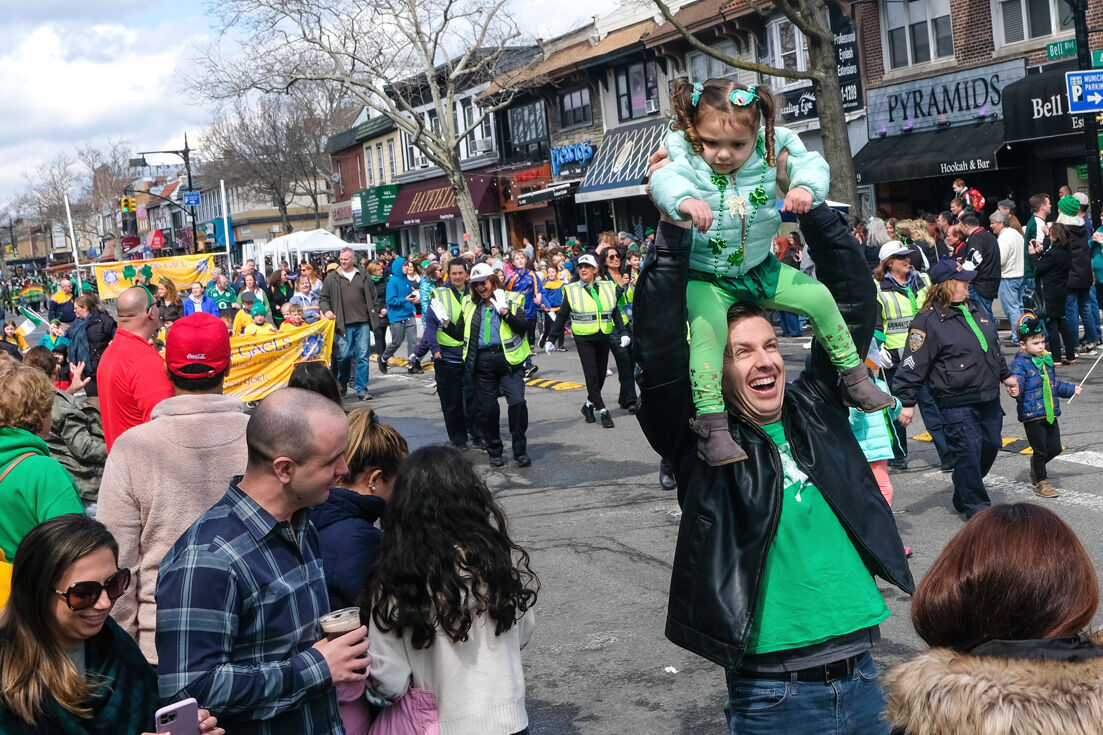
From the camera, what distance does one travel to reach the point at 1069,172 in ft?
75.4

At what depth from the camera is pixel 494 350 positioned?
1162cm

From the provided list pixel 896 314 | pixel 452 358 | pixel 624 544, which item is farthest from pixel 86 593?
pixel 452 358

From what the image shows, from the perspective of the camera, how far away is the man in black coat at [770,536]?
320cm

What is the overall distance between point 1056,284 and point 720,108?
1267 cm

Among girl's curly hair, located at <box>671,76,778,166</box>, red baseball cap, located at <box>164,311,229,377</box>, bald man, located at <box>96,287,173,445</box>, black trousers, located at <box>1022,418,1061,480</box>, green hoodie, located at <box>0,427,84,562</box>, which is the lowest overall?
black trousers, located at <box>1022,418,1061,480</box>

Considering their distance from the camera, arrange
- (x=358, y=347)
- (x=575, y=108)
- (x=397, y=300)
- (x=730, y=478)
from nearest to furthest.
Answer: (x=730, y=478) → (x=358, y=347) → (x=397, y=300) → (x=575, y=108)

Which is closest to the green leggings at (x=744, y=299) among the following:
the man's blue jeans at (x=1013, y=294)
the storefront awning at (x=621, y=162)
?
the man's blue jeans at (x=1013, y=294)

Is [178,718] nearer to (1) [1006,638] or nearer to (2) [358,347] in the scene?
(1) [1006,638]

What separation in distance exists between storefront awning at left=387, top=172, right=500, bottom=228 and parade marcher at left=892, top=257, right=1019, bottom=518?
1422 inches

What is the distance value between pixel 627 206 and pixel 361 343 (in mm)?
21293

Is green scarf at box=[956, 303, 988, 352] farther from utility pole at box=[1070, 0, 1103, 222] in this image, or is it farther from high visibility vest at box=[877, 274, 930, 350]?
utility pole at box=[1070, 0, 1103, 222]

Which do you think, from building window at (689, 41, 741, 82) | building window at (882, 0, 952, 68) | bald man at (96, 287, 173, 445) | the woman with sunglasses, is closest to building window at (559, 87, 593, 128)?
building window at (689, 41, 741, 82)

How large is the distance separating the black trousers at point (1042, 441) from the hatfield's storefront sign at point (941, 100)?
16467 mm

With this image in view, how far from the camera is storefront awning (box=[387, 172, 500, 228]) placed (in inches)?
1783
